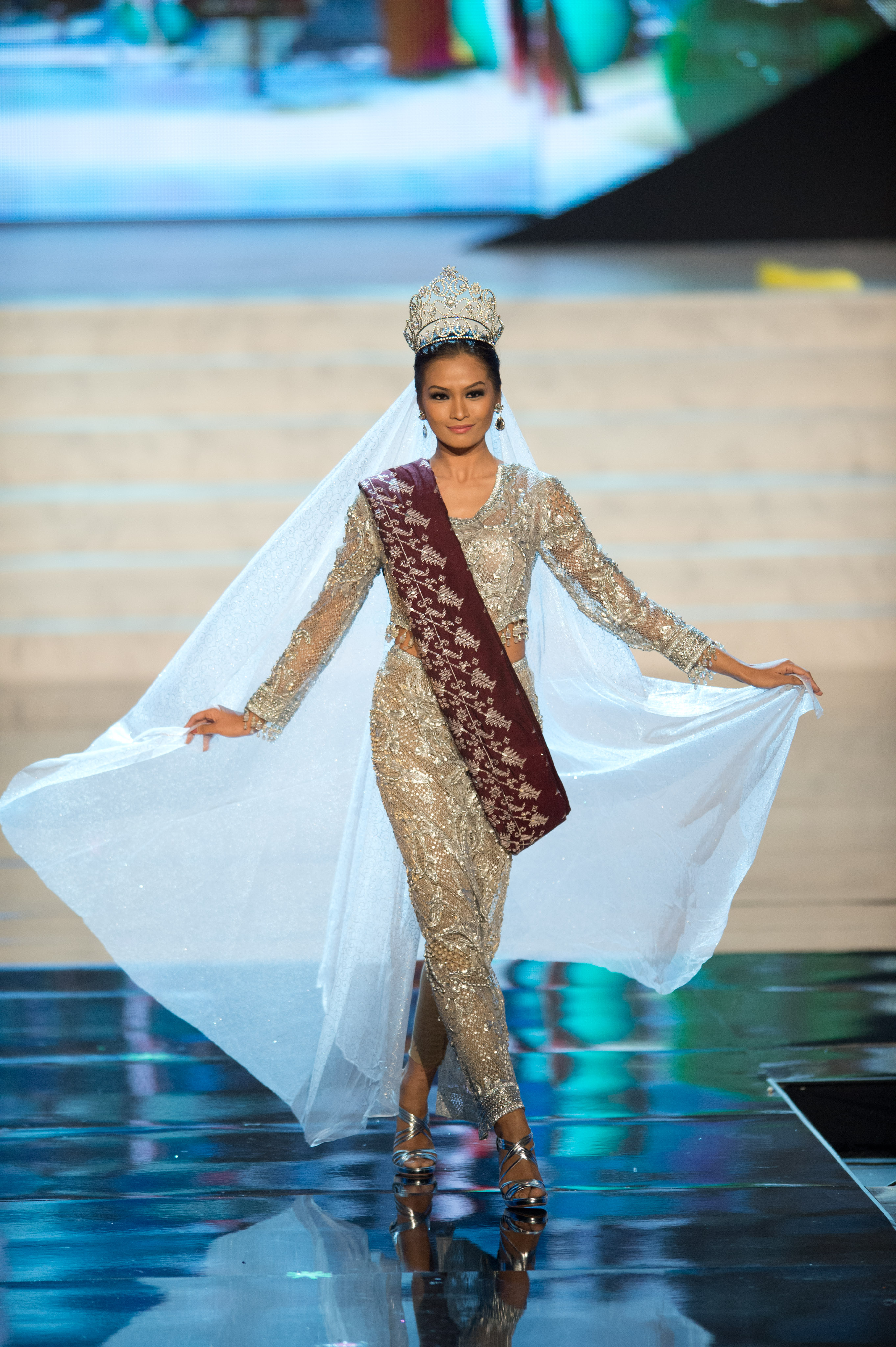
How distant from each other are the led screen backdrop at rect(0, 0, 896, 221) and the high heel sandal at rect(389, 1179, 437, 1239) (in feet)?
26.0

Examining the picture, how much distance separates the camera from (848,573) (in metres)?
9.00

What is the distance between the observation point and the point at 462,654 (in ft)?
8.63

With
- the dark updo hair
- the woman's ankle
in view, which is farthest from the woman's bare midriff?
the woman's ankle

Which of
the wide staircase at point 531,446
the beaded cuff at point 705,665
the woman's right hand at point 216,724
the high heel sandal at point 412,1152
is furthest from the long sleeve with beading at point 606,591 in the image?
the wide staircase at point 531,446

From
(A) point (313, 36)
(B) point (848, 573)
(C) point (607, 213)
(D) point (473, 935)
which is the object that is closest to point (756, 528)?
(B) point (848, 573)

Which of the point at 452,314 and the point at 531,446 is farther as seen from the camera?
the point at 531,446

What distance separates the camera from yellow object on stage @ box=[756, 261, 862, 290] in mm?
9555

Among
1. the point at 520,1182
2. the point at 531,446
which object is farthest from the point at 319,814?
the point at 531,446

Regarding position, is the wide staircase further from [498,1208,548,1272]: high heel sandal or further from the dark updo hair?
[498,1208,548,1272]: high heel sandal

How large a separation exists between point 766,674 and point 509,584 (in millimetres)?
521

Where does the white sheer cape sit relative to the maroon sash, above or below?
below

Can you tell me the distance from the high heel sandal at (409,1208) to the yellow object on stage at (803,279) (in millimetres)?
7757

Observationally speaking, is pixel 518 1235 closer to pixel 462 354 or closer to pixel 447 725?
Answer: pixel 447 725

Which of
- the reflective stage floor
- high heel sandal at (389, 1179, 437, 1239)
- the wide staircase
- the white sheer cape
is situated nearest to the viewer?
the reflective stage floor
